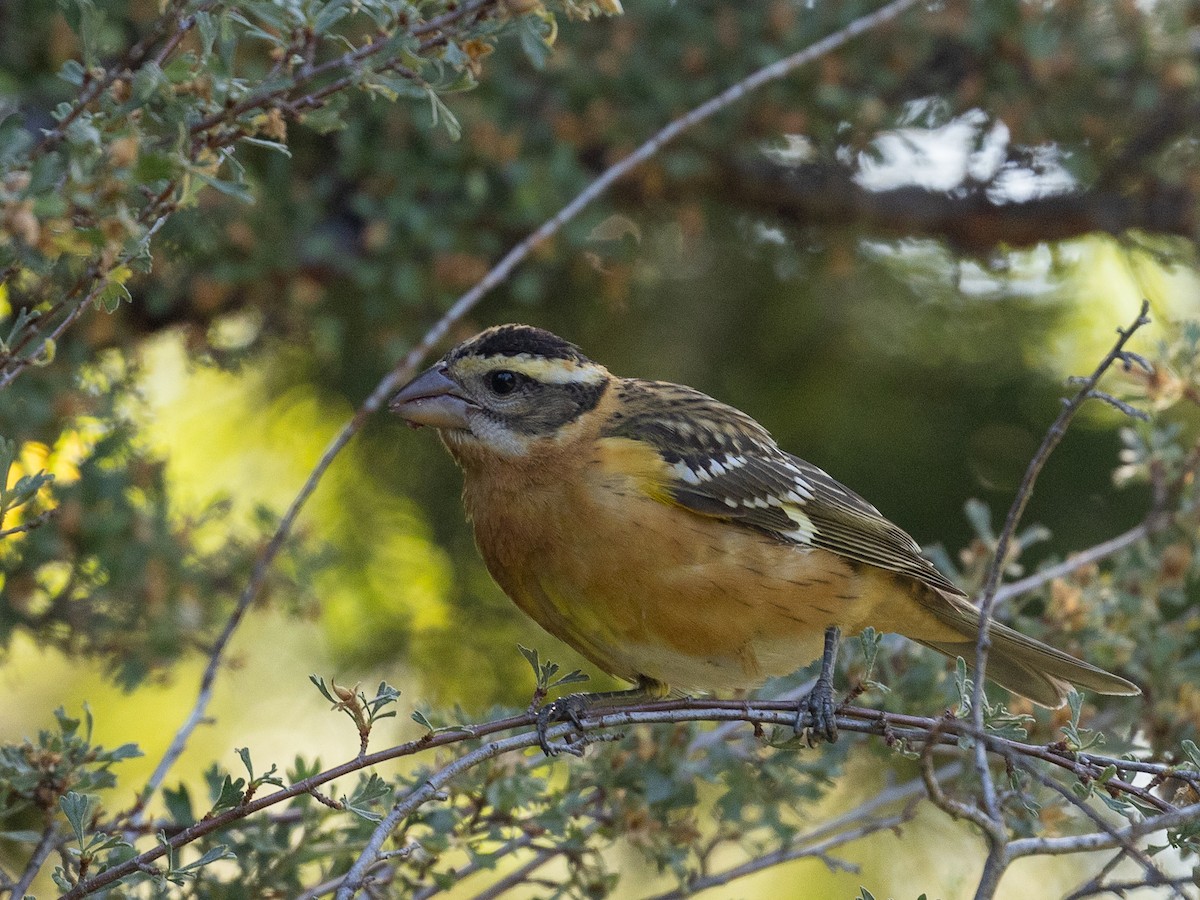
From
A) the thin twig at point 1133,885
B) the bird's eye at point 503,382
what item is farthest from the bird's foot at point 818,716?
the bird's eye at point 503,382

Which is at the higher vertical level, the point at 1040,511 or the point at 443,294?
the point at 443,294

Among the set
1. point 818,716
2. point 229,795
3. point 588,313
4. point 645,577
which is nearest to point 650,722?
point 818,716

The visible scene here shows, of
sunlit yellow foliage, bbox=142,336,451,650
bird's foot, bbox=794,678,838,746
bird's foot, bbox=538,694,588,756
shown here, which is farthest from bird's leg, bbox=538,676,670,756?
sunlit yellow foliage, bbox=142,336,451,650

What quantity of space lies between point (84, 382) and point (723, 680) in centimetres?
169

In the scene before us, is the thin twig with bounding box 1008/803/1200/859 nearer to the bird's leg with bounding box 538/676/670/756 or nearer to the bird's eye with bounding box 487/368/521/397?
the bird's leg with bounding box 538/676/670/756

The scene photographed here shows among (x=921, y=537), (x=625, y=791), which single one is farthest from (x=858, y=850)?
(x=625, y=791)

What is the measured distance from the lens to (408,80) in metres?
1.94

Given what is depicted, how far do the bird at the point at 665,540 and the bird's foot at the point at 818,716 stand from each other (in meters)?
0.01

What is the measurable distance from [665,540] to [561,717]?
448 mm

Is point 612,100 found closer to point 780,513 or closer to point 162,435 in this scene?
point 780,513

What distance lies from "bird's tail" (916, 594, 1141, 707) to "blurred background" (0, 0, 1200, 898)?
0.23 meters

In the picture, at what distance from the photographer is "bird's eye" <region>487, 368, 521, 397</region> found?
319 centimetres

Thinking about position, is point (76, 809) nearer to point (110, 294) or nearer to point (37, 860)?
point (37, 860)

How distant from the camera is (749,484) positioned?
3258 mm
